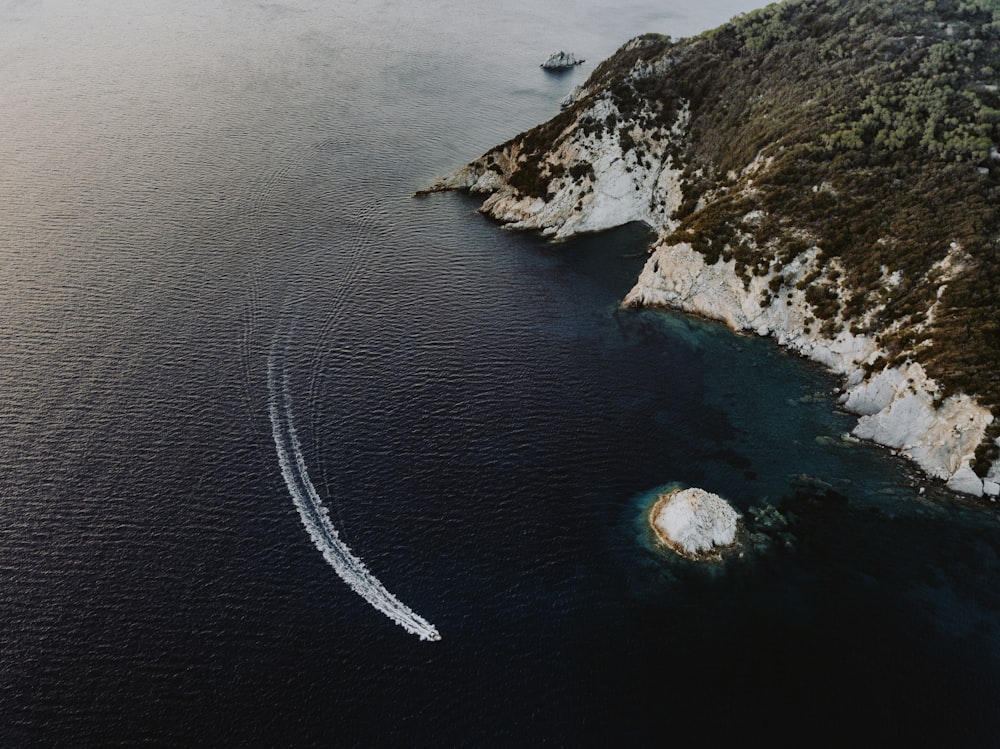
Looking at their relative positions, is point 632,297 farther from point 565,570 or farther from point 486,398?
point 565,570

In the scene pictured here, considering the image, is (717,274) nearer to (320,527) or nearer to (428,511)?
(428,511)

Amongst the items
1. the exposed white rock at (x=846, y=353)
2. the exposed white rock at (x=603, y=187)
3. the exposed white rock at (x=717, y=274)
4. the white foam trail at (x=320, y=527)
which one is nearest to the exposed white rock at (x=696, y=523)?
the exposed white rock at (x=717, y=274)

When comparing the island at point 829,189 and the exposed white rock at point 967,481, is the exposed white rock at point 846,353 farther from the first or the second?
the island at point 829,189

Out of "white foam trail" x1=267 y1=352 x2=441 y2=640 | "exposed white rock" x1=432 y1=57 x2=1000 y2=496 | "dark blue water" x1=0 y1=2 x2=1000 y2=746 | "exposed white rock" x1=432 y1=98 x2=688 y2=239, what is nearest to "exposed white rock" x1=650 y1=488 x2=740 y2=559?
"dark blue water" x1=0 y1=2 x2=1000 y2=746

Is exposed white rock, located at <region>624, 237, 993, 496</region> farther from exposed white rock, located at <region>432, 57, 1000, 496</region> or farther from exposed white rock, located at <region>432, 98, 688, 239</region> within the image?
exposed white rock, located at <region>432, 98, 688, 239</region>

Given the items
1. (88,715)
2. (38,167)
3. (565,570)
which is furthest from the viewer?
(38,167)

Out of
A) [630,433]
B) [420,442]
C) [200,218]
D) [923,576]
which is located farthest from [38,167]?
[923,576]
